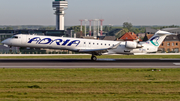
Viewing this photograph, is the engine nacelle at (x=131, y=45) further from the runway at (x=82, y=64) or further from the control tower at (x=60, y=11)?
the control tower at (x=60, y=11)

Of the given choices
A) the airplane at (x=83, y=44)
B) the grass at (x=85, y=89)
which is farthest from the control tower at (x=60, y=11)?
the grass at (x=85, y=89)

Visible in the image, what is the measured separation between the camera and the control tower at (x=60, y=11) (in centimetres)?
17450

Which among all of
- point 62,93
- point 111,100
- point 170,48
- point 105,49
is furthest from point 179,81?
point 170,48

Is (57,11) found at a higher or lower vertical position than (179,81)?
higher

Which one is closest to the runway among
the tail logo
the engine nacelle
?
the engine nacelle

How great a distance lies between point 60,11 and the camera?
179m

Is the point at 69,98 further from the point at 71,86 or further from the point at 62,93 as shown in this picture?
the point at 71,86

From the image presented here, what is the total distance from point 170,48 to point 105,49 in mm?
69772

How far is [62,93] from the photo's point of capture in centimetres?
1525

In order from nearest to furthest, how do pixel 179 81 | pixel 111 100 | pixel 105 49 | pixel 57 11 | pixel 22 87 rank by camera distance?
pixel 111 100 → pixel 22 87 → pixel 179 81 → pixel 105 49 → pixel 57 11

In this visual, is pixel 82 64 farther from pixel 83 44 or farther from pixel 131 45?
pixel 131 45

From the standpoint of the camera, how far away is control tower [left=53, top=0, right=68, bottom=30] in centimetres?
17450

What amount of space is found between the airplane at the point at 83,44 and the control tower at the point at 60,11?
140 m

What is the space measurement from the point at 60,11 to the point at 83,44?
483 ft
